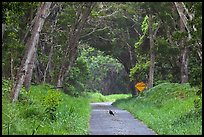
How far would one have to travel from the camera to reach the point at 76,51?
33906 mm

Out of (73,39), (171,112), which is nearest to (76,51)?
(73,39)

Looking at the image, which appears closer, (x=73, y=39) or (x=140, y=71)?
(x=73, y=39)

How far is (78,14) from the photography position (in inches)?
1131

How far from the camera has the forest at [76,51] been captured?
1365 centimetres

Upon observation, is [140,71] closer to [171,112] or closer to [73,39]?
[73,39]

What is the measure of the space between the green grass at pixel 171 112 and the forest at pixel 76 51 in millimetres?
151

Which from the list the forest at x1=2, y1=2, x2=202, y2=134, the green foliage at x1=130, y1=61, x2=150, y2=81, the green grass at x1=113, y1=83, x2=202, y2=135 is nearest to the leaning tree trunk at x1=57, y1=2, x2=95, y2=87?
the forest at x1=2, y1=2, x2=202, y2=134

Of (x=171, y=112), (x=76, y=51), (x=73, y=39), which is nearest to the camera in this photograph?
(x=171, y=112)

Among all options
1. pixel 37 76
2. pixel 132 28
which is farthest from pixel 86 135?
pixel 132 28

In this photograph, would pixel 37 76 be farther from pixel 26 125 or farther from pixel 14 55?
pixel 26 125

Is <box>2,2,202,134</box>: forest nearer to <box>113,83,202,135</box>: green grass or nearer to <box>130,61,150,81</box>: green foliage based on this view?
A: <box>130,61,150,81</box>: green foliage

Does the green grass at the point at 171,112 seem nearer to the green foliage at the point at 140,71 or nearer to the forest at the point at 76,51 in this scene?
the forest at the point at 76,51

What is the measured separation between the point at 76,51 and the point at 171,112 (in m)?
16.7

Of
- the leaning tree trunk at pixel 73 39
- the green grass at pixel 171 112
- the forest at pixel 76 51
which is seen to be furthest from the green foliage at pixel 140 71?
the leaning tree trunk at pixel 73 39
